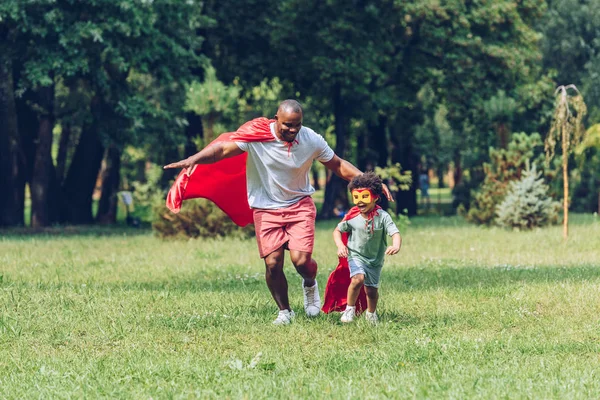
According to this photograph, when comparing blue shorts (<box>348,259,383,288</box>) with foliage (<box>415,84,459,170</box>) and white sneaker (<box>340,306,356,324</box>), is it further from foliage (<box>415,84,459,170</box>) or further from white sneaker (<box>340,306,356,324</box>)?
foliage (<box>415,84,459,170</box>)

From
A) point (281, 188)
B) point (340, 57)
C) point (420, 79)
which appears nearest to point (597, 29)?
point (420, 79)

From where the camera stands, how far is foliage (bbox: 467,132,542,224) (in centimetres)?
2388

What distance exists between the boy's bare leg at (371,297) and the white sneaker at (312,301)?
582 millimetres

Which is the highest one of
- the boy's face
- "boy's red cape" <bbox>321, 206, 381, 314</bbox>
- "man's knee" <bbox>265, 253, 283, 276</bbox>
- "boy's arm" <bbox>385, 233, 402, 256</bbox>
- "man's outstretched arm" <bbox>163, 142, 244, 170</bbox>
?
"man's outstretched arm" <bbox>163, 142, 244, 170</bbox>

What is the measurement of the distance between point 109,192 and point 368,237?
27.3 meters

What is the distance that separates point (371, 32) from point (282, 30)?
2.99m

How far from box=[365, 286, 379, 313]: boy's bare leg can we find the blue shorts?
50mm

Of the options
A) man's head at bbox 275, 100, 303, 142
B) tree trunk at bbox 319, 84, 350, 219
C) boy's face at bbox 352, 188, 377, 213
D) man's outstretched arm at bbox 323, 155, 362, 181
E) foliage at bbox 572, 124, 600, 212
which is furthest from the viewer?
foliage at bbox 572, 124, 600, 212

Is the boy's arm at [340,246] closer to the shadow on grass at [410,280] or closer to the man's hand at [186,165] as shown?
the man's hand at [186,165]

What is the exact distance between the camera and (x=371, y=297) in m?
8.94

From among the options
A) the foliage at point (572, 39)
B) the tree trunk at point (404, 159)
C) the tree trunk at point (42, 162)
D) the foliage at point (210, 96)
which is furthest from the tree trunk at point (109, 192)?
the foliage at point (572, 39)

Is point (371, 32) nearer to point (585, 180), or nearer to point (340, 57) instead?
point (340, 57)

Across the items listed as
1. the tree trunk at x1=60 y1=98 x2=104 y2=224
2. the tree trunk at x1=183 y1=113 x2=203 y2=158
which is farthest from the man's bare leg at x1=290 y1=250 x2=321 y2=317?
the tree trunk at x1=183 y1=113 x2=203 y2=158

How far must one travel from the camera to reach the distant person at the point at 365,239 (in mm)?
8656
